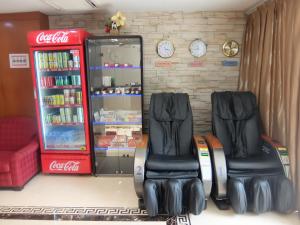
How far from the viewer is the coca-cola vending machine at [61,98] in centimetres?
284

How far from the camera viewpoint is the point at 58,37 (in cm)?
279

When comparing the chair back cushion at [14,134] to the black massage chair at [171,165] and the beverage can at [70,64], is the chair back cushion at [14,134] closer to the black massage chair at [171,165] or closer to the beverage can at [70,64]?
the beverage can at [70,64]

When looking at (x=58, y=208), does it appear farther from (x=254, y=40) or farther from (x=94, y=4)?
(x=254, y=40)

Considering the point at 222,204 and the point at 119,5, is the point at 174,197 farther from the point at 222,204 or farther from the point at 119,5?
the point at 119,5

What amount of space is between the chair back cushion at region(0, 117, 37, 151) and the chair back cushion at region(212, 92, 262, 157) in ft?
8.12

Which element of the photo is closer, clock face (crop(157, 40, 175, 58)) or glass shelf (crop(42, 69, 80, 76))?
glass shelf (crop(42, 69, 80, 76))

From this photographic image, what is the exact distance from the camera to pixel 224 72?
3.31 m

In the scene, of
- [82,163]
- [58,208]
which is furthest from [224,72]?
[58,208]

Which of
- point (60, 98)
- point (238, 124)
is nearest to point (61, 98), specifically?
point (60, 98)

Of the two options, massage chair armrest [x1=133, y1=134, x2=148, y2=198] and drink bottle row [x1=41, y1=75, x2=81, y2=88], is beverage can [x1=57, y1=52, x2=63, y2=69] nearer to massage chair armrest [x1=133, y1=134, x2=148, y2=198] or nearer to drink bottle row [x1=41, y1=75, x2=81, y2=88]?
drink bottle row [x1=41, y1=75, x2=81, y2=88]

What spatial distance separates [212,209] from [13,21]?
3492mm

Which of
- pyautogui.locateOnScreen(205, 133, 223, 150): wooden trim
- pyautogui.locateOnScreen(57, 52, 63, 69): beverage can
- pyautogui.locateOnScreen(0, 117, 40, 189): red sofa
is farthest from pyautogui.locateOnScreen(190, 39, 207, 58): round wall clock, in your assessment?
pyautogui.locateOnScreen(0, 117, 40, 189): red sofa

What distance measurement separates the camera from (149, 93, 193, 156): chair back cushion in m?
2.72

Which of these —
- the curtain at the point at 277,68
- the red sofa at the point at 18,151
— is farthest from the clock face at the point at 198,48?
the red sofa at the point at 18,151
